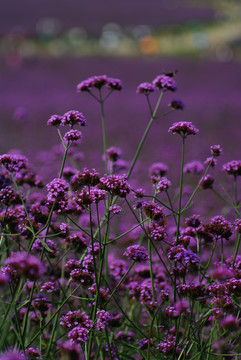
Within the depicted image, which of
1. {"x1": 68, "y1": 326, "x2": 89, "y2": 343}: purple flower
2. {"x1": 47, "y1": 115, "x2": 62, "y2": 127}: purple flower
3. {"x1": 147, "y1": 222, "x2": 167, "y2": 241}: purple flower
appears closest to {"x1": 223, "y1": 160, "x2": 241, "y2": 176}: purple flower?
{"x1": 147, "y1": 222, "x2": 167, "y2": 241}: purple flower

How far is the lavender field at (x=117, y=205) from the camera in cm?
164

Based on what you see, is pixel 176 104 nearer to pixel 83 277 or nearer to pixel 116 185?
pixel 116 185

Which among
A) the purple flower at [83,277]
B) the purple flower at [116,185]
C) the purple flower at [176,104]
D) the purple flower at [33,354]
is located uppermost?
the purple flower at [176,104]

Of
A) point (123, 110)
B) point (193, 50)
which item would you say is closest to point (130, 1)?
point (193, 50)

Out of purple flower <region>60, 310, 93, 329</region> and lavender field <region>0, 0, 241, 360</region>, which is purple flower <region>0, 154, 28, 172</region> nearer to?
lavender field <region>0, 0, 241, 360</region>

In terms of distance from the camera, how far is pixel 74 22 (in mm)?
24141

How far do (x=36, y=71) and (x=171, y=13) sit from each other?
1645cm

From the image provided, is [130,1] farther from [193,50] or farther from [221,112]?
[221,112]

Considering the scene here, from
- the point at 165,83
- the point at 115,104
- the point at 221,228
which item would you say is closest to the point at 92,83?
the point at 165,83

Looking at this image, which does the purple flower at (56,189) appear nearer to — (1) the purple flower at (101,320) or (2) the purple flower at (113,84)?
(1) the purple flower at (101,320)

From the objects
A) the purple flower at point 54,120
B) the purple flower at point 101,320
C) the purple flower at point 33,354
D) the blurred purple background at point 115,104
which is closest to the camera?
the purple flower at point 101,320

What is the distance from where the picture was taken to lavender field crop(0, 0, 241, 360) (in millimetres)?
1637

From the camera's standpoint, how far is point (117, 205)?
2.02 metres

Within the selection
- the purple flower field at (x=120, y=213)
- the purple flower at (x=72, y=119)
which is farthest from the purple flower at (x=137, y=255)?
the purple flower at (x=72, y=119)
